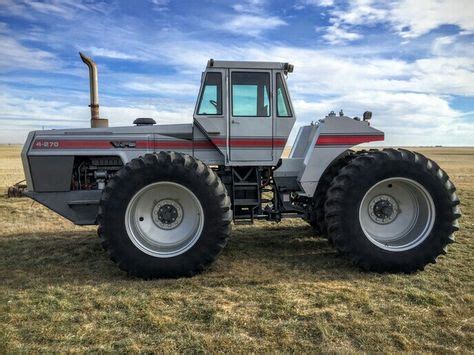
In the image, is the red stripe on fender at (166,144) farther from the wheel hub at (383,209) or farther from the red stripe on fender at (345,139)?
the wheel hub at (383,209)

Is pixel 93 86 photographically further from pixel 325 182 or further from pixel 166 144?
pixel 325 182

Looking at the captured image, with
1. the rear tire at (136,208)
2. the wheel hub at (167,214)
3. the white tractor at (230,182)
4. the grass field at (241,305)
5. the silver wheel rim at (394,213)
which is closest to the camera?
the grass field at (241,305)

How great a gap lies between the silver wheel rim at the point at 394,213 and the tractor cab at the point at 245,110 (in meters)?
1.58

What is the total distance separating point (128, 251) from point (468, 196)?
36.6ft

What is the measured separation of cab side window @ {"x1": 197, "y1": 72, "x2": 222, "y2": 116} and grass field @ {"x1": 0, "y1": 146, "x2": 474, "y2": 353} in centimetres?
226

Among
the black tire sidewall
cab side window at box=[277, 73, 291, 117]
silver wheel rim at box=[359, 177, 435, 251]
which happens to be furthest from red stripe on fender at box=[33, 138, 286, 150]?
silver wheel rim at box=[359, 177, 435, 251]

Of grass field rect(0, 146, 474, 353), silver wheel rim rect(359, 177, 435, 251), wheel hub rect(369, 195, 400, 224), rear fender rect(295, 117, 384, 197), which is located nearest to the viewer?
grass field rect(0, 146, 474, 353)

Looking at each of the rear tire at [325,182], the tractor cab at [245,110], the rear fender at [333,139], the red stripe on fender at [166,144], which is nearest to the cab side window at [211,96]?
the tractor cab at [245,110]

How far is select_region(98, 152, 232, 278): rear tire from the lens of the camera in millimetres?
5387

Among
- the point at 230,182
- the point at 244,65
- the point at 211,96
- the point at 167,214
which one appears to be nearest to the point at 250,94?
the point at 244,65

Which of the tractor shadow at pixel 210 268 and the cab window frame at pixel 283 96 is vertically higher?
the cab window frame at pixel 283 96

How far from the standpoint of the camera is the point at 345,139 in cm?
633

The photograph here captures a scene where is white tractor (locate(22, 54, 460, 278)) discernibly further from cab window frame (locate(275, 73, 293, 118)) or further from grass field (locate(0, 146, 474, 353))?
grass field (locate(0, 146, 474, 353))

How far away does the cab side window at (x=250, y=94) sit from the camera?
6.23 metres
